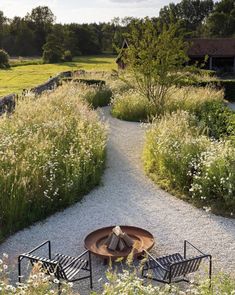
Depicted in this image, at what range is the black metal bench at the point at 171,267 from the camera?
5395 mm

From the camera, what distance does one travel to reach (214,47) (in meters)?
39.8

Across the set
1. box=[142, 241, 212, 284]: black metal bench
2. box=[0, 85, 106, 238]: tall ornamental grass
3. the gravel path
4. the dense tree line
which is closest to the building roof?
the dense tree line

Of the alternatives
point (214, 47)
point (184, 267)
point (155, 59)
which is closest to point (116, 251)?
point (184, 267)

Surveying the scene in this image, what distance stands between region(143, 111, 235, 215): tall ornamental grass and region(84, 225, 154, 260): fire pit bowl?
165 cm

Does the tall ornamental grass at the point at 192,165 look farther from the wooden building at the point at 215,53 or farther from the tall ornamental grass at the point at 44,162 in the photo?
the wooden building at the point at 215,53

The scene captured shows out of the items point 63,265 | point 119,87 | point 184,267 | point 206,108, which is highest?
point 119,87

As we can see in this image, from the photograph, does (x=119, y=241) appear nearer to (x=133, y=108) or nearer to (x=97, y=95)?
(x=133, y=108)

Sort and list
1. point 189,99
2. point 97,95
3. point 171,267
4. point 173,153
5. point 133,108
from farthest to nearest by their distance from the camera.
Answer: point 97,95 < point 189,99 < point 133,108 < point 173,153 < point 171,267

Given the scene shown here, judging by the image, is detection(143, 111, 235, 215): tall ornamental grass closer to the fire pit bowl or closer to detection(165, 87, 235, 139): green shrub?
detection(165, 87, 235, 139): green shrub

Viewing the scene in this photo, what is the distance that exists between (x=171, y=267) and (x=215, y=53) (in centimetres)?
3611

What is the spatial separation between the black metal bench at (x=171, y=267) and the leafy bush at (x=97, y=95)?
1335cm

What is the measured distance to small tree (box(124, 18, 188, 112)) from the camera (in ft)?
53.1

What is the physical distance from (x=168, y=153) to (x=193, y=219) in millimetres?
2054

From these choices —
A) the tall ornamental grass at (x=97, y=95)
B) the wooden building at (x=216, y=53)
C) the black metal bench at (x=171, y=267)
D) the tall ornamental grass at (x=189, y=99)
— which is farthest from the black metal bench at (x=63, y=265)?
the wooden building at (x=216, y=53)
